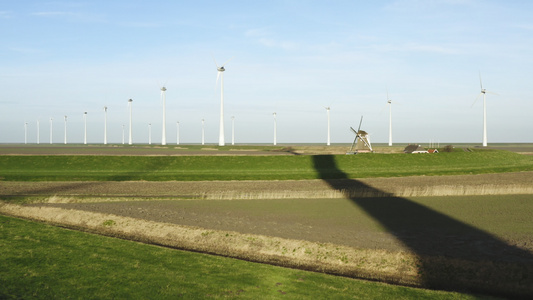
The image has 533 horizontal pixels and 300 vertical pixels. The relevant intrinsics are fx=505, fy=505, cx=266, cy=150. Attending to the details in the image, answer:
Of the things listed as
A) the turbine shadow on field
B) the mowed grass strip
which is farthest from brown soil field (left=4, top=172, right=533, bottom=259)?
the mowed grass strip

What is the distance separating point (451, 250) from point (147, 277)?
9747 mm

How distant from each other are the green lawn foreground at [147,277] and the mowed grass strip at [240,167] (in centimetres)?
2679

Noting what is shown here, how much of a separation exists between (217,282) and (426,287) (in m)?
5.58

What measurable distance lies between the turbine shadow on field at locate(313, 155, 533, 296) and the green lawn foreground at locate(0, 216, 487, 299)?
1.99m

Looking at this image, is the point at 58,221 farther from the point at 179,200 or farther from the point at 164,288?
the point at 164,288

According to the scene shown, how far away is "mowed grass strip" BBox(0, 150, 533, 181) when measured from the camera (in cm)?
4391

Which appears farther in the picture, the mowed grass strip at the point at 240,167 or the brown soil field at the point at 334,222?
the mowed grass strip at the point at 240,167

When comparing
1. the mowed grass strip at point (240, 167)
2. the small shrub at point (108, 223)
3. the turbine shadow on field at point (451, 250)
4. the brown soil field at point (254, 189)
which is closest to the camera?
the turbine shadow on field at point (451, 250)

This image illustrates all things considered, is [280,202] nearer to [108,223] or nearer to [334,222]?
[334,222]

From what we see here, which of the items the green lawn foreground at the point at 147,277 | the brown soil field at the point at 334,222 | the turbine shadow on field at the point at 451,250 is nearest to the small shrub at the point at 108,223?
the brown soil field at the point at 334,222

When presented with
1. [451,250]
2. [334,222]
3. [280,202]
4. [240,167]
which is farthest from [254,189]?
[451,250]

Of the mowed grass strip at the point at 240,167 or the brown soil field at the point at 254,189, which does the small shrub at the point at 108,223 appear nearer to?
the brown soil field at the point at 254,189

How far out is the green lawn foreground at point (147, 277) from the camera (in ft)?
35.7

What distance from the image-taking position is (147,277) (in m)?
12.1
